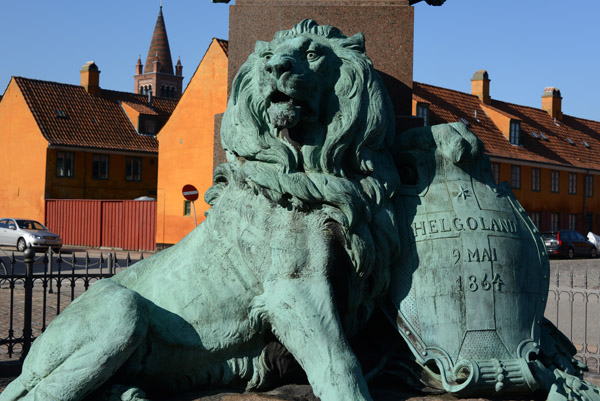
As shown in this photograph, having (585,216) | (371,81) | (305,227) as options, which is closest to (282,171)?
(305,227)

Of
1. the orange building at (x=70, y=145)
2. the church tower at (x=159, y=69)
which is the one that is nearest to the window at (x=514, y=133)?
the orange building at (x=70, y=145)

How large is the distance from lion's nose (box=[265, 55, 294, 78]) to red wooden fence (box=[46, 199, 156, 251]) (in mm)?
29827

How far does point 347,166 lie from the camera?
11.1ft

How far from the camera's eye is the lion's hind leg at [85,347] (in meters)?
3.22

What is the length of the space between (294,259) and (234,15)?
1784 millimetres

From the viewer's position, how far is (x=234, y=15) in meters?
4.43

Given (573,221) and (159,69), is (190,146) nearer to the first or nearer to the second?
(573,221)

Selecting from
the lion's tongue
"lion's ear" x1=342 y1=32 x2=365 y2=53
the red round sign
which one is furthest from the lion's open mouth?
the red round sign

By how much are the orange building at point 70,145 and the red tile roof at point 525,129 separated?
14.2 metres

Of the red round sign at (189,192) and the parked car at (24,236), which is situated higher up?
the red round sign at (189,192)

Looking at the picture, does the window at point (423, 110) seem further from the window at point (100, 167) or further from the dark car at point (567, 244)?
the window at point (100, 167)

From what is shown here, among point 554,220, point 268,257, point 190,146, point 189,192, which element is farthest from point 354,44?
point 554,220

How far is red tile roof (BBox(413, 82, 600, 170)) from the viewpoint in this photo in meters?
37.9

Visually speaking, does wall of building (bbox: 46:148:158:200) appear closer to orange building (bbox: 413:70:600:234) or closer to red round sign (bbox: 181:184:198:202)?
orange building (bbox: 413:70:600:234)
